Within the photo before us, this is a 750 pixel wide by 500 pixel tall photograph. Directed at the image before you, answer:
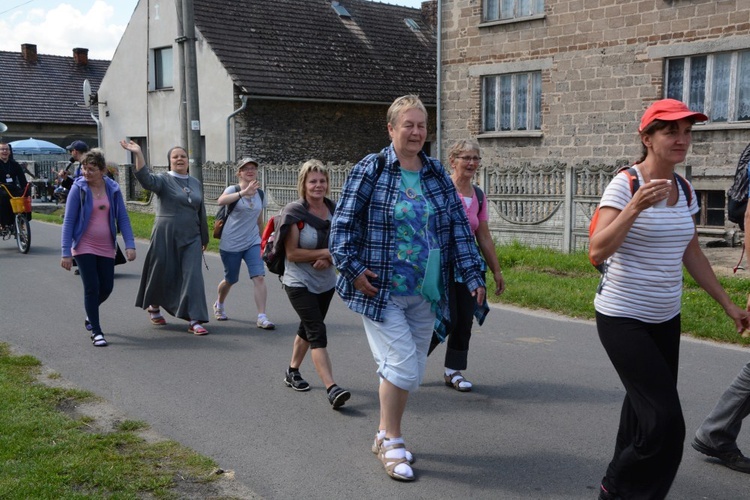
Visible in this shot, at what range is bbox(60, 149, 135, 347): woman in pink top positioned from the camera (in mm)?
8234

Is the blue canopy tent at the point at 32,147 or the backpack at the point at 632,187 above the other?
the blue canopy tent at the point at 32,147

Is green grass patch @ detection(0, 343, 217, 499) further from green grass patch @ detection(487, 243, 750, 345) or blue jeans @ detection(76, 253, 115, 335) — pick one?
green grass patch @ detection(487, 243, 750, 345)

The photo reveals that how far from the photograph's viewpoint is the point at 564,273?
1212cm

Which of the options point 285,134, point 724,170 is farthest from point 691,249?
point 285,134

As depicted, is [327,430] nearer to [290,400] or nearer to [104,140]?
[290,400]

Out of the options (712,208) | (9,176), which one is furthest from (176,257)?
(712,208)

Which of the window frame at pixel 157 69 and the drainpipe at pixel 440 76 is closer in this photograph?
the drainpipe at pixel 440 76

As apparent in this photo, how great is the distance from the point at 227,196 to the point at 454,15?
13131 mm

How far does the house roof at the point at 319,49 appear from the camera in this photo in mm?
25828

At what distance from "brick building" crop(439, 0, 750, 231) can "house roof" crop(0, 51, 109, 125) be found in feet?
83.3

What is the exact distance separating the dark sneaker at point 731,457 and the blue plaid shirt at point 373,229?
1.59m

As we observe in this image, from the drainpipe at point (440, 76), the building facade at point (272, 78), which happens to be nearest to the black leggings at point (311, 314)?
the drainpipe at point (440, 76)

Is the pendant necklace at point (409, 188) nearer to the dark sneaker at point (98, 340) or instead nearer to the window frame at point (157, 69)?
the dark sneaker at point (98, 340)

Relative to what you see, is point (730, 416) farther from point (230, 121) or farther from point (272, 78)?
point (272, 78)
